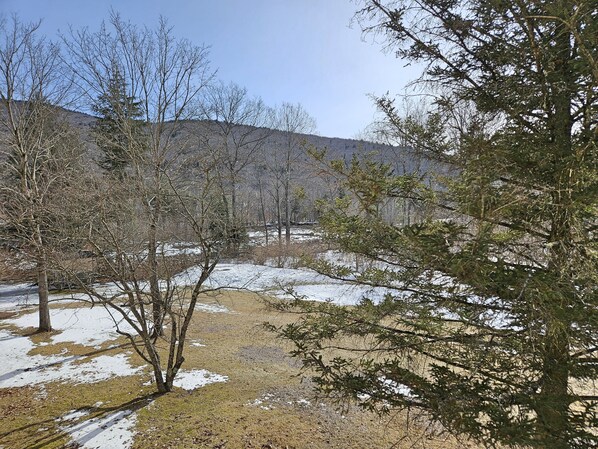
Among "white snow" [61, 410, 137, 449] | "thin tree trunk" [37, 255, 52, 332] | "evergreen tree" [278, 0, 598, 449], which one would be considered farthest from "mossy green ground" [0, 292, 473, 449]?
"thin tree trunk" [37, 255, 52, 332]

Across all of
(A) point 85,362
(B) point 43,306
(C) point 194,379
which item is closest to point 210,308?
(B) point 43,306

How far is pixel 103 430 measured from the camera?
457cm

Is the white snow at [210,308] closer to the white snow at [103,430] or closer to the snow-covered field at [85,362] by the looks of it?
the snow-covered field at [85,362]

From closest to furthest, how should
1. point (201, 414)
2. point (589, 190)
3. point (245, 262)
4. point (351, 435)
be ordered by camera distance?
point (589, 190) → point (351, 435) → point (201, 414) → point (245, 262)

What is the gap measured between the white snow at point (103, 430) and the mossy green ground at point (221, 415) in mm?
106

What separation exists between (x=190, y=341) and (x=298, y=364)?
3.16 metres

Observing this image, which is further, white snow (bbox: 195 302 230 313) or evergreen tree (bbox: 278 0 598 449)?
white snow (bbox: 195 302 230 313)

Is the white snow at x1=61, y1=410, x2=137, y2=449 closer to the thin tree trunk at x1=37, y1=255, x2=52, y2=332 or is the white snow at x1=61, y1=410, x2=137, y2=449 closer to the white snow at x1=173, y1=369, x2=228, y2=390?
the white snow at x1=173, y1=369, x2=228, y2=390

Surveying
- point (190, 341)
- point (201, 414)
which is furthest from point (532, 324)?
point (190, 341)

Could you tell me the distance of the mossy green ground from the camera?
171 inches

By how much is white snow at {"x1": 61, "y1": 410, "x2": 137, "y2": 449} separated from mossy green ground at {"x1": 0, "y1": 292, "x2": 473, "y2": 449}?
4.2 inches

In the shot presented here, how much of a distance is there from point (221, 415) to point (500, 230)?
15.1ft

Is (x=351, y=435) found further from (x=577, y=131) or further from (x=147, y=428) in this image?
(x=577, y=131)

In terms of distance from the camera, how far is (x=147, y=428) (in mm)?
4629
